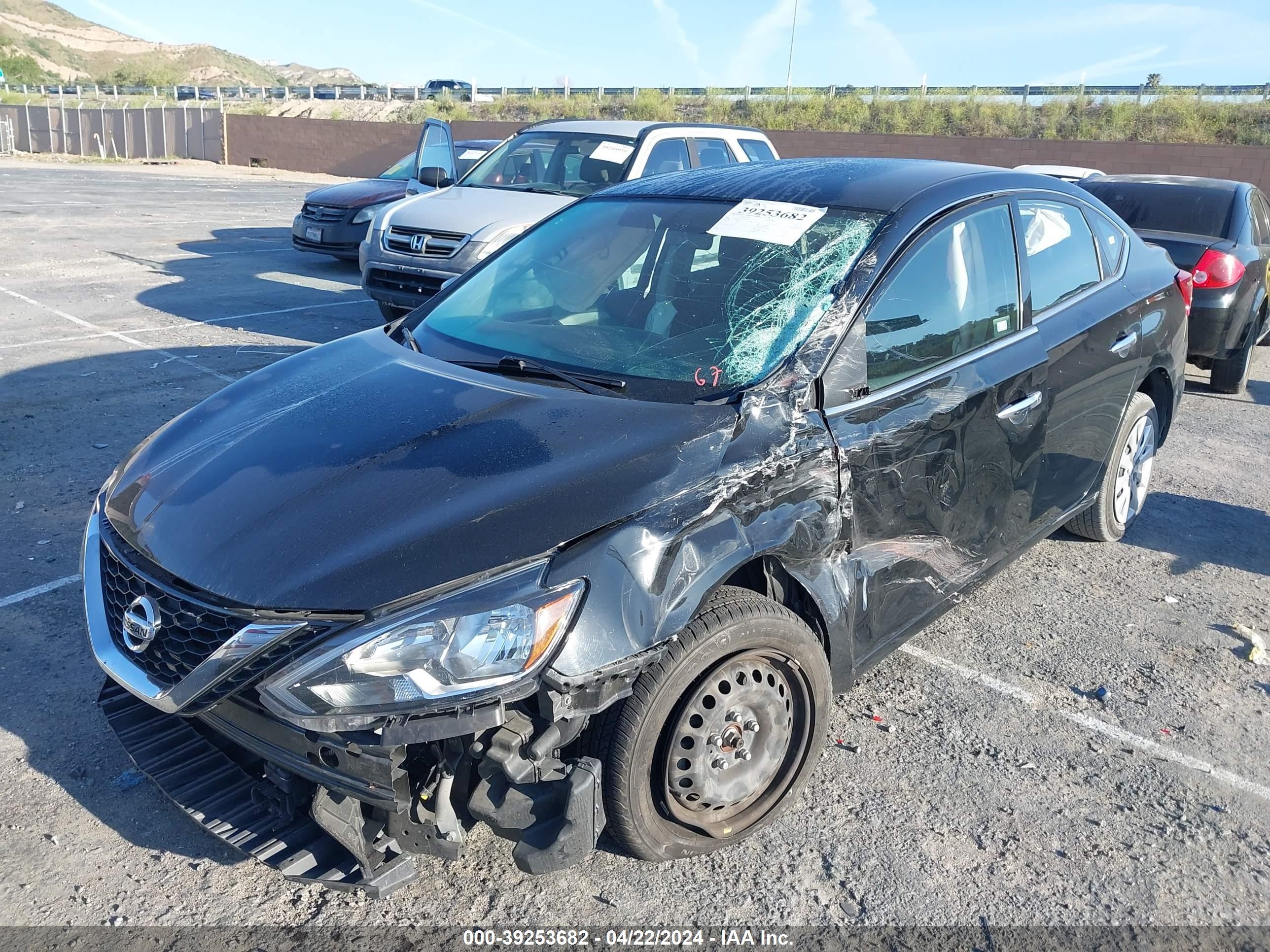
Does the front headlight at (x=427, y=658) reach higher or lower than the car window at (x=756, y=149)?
lower

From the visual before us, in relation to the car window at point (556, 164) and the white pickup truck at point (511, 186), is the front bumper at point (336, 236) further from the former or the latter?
the car window at point (556, 164)

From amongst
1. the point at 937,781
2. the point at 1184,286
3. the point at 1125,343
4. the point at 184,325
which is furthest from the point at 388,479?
the point at 184,325

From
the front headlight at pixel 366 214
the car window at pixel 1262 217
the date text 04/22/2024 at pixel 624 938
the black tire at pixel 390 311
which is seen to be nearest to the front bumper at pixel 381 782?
the date text 04/22/2024 at pixel 624 938

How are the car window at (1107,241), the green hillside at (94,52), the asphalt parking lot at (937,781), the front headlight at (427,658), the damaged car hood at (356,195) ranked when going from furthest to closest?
1. the green hillside at (94,52)
2. the damaged car hood at (356,195)
3. the car window at (1107,241)
4. the asphalt parking lot at (937,781)
5. the front headlight at (427,658)

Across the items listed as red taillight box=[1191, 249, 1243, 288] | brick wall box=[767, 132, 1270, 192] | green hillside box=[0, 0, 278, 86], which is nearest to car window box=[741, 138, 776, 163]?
red taillight box=[1191, 249, 1243, 288]

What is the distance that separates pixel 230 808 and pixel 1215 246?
7.62 meters

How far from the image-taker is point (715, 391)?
116 inches

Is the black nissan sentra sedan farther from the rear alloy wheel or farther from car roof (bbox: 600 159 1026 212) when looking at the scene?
the rear alloy wheel

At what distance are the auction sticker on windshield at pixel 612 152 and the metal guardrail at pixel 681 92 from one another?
26.6m

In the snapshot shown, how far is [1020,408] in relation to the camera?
3.56m

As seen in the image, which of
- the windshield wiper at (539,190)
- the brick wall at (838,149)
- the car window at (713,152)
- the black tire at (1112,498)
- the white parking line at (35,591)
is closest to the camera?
the white parking line at (35,591)

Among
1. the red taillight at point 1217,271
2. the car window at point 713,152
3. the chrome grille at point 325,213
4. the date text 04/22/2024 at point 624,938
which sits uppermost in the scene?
the car window at point 713,152

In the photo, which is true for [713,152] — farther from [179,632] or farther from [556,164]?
[179,632]

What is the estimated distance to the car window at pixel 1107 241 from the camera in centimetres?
443
